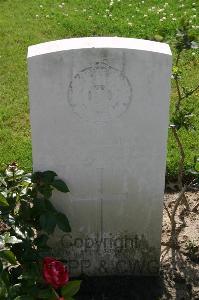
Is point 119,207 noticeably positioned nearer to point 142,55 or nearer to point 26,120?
point 142,55

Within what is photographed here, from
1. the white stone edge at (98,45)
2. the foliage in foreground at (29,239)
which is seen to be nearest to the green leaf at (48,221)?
the foliage in foreground at (29,239)

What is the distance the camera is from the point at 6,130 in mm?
5703

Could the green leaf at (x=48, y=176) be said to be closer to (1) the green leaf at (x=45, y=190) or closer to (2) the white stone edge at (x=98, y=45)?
(1) the green leaf at (x=45, y=190)

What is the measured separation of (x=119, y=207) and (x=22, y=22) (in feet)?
15.6

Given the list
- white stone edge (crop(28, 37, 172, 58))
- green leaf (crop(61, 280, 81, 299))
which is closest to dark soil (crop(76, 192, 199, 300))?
green leaf (crop(61, 280, 81, 299))

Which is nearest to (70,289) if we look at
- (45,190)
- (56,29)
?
(45,190)

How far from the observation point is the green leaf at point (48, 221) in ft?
11.7

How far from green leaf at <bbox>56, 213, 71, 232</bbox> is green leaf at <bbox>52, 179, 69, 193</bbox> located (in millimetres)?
168

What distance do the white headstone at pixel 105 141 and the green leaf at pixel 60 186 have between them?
10 cm

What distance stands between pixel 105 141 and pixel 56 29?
4.50 m

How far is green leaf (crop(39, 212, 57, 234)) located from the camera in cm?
357

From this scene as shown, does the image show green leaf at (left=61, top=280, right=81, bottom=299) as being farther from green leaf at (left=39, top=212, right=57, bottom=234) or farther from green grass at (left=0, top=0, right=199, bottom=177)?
green grass at (left=0, top=0, right=199, bottom=177)

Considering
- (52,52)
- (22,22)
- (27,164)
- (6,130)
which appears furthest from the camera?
(22,22)

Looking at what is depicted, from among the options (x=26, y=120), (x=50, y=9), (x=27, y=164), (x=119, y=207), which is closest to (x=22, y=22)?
(x=50, y=9)
